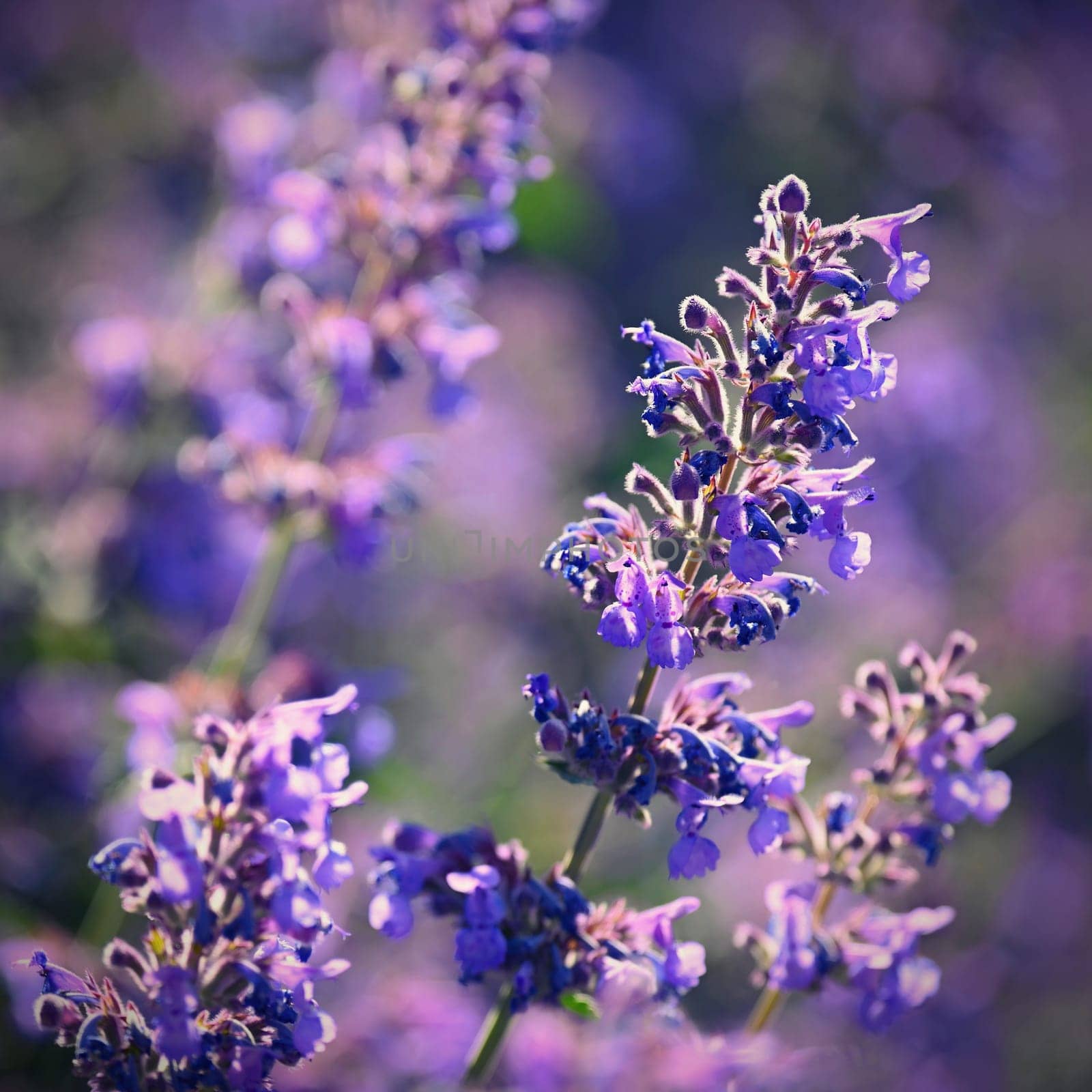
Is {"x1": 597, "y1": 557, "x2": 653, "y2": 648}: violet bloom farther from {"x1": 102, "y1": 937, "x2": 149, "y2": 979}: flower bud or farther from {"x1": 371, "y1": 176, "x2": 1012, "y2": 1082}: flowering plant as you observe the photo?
{"x1": 102, "y1": 937, "x2": 149, "y2": 979}: flower bud

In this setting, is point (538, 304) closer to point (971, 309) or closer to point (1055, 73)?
point (971, 309)

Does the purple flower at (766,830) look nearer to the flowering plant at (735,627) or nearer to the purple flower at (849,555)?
the flowering plant at (735,627)

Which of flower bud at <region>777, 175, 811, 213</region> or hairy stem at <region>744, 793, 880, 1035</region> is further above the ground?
flower bud at <region>777, 175, 811, 213</region>

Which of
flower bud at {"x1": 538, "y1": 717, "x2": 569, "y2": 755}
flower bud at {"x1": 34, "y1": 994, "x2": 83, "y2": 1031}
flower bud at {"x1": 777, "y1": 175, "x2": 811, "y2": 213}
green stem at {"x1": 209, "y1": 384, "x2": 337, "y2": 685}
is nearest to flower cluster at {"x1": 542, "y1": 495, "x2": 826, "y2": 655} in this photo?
flower bud at {"x1": 538, "y1": 717, "x2": 569, "y2": 755}

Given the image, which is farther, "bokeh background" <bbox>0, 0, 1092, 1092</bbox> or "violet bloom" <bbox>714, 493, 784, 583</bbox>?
"bokeh background" <bbox>0, 0, 1092, 1092</bbox>

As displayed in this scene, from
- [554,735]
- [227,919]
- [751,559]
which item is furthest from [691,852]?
[227,919]

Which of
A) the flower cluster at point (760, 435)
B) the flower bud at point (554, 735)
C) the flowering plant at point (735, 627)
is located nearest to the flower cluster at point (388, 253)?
the flowering plant at point (735, 627)

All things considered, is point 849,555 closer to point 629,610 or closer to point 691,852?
point 629,610
